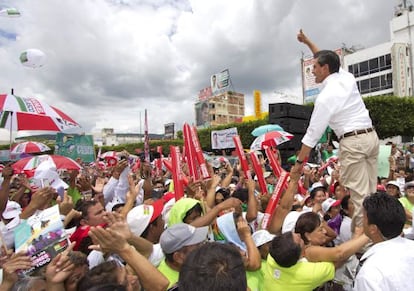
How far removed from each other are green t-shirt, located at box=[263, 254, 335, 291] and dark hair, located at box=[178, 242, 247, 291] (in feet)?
4.04

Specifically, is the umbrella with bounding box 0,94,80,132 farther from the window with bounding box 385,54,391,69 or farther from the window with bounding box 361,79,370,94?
the window with bounding box 361,79,370,94

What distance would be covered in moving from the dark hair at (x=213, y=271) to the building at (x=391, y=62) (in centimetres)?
4822

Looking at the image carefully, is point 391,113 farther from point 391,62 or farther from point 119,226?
point 391,62

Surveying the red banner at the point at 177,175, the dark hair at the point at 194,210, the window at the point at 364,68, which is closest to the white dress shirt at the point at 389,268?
the dark hair at the point at 194,210

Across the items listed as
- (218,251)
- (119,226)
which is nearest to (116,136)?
(119,226)

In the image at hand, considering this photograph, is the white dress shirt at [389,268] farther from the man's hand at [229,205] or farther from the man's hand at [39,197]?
the man's hand at [39,197]

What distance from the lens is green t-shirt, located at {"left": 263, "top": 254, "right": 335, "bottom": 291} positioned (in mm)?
2403

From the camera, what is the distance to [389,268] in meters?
1.80

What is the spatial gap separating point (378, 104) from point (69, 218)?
75.5 feet

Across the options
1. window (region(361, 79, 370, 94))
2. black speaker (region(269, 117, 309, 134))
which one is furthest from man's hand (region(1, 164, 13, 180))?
window (region(361, 79, 370, 94))

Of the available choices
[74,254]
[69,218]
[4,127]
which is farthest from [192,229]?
[4,127]

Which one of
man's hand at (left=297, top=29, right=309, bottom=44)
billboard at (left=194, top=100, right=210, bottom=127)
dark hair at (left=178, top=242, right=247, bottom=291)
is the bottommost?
dark hair at (left=178, top=242, right=247, bottom=291)

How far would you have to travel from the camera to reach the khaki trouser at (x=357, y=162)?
9.65 ft

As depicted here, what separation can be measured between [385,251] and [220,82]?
191 feet
